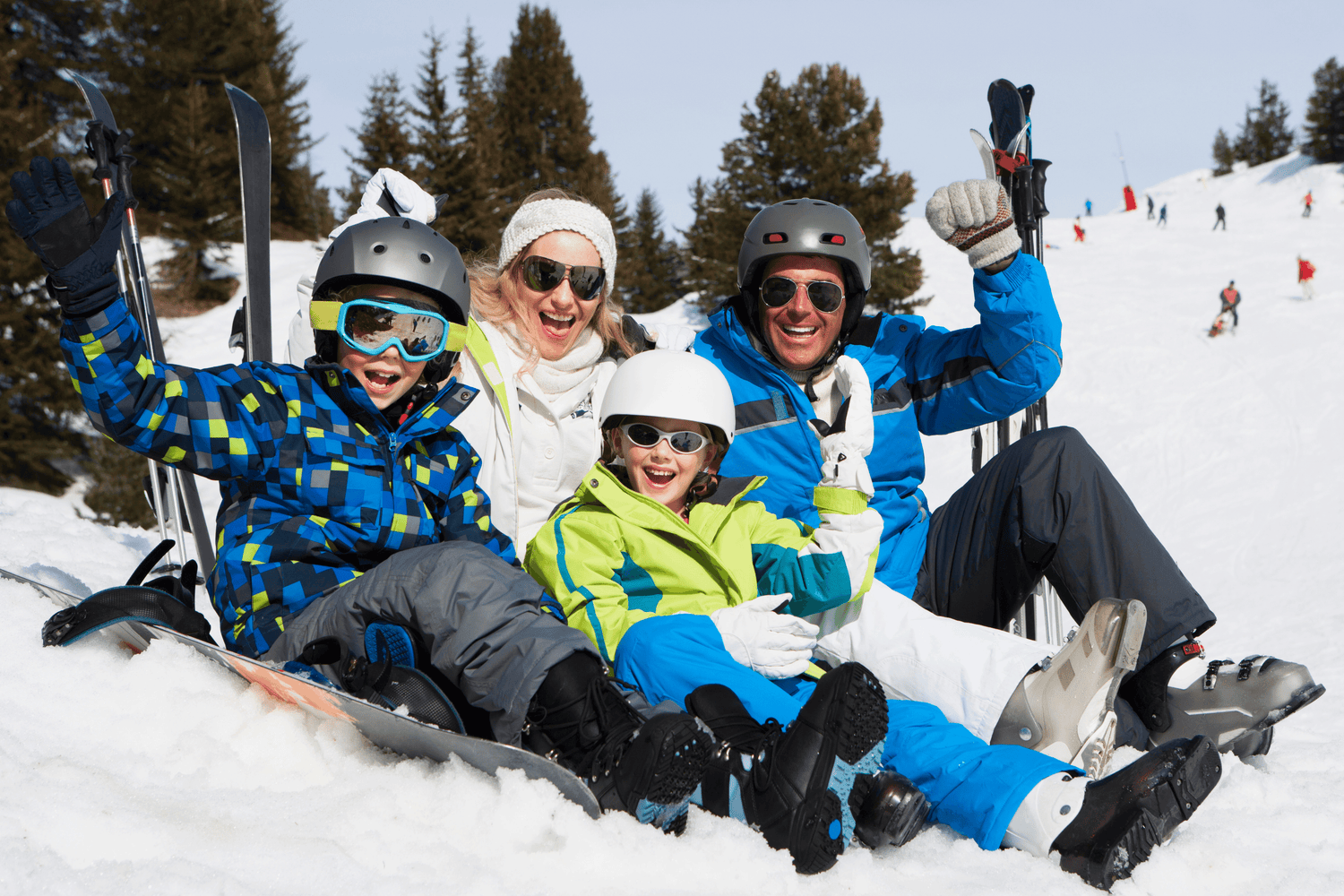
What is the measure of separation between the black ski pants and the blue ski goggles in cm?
180

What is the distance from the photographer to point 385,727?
2.03 m

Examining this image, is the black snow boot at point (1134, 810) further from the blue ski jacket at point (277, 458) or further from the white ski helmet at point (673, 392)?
the blue ski jacket at point (277, 458)

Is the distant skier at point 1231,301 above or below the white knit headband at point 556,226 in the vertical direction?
below

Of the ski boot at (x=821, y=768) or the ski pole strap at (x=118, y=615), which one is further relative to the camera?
the ski pole strap at (x=118, y=615)

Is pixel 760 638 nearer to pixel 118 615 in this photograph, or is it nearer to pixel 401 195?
pixel 118 615

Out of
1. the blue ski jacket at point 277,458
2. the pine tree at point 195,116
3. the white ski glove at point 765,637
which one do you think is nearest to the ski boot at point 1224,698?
the white ski glove at point 765,637

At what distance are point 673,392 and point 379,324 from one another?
2.88 feet

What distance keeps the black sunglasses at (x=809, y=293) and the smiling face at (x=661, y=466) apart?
0.68 m

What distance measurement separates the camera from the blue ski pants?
204 centimetres

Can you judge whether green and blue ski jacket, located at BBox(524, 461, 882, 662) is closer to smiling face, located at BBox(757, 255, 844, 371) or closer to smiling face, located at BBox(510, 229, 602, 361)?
smiling face, located at BBox(757, 255, 844, 371)

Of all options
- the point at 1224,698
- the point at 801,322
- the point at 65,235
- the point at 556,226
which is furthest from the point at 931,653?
the point at 65,235

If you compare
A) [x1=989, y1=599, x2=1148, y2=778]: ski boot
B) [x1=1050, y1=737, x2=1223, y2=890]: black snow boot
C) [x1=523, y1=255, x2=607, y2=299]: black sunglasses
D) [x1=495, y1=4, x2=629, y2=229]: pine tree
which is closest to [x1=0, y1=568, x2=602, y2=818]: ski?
[x1=1050, y1=737, x2=1223, y2=890]: black snow boot

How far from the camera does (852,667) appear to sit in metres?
1.83

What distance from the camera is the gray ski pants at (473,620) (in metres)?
2.03
